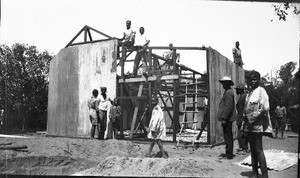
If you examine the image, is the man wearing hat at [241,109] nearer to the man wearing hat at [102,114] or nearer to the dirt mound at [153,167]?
the dirt mound at [153,167]

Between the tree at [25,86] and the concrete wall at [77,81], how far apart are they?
6458 mm

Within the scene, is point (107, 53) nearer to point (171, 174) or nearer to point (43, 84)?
point (171, 174)

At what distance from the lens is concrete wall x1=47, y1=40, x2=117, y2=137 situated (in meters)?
10.9

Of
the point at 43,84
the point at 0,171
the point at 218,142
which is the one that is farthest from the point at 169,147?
the point at 43,84

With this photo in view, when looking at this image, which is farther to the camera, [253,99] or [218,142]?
[218,142]

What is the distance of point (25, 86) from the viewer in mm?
18516

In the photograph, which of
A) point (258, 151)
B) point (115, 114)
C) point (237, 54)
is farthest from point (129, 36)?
point (258, 151)

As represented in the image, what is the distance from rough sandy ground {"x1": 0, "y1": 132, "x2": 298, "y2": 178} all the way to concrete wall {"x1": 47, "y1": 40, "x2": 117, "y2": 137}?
7.39 feet

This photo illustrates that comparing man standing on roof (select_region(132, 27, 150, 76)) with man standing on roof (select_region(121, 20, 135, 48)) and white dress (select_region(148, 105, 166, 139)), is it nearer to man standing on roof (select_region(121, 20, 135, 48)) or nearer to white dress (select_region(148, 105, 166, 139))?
man standing on roof (select_region(121, 20, 135, 48))

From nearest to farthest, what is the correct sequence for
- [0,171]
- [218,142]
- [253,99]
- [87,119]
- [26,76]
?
[253,99]
[0,171]
[218,142]
[87,119]
[26,76]

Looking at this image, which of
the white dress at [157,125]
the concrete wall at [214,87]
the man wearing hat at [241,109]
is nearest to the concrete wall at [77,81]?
the white dress at [157,125]

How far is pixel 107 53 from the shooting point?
10883 millimetres

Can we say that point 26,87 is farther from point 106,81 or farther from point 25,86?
point 106,81

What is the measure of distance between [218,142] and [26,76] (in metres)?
13.7
